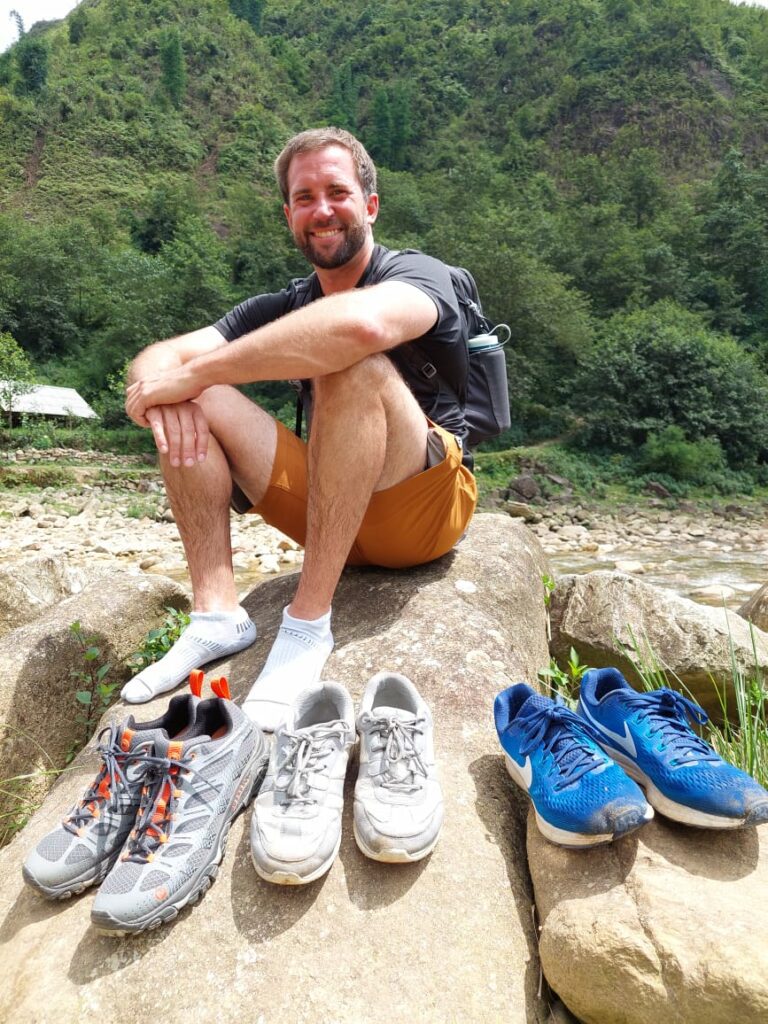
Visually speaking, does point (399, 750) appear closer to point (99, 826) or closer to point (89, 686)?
point (99, 826)

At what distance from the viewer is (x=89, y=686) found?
2.37 m

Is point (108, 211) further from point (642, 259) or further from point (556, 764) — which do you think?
point (556, 764)

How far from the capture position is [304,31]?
284ft

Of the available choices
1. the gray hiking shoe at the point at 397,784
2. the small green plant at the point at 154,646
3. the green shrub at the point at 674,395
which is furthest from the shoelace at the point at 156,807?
the green shrub at the point at 674,395

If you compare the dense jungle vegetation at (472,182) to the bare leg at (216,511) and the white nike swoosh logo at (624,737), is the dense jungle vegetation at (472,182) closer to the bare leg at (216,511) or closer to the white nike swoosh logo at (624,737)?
the bare leg at (216,511)

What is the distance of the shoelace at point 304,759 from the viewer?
1.37 metres

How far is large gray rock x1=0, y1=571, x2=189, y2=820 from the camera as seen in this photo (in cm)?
211

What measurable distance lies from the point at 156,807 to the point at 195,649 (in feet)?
2.64

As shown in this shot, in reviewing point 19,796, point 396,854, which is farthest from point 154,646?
point 396,854

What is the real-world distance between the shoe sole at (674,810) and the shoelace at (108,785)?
3.47ft

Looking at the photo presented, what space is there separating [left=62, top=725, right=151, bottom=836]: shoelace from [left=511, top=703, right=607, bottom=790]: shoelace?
85cm

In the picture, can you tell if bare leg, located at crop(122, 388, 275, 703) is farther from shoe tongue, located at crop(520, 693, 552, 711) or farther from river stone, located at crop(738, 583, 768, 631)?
river stone, located at crop(738, 583, 768, 631)

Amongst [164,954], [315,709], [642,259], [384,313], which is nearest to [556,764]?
[315,709]

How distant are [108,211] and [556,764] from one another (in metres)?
53.9
